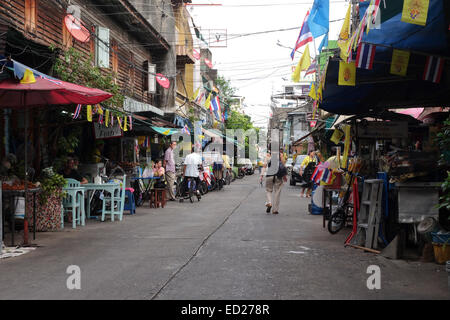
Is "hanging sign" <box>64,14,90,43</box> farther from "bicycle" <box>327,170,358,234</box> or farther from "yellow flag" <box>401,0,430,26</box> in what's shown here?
"yellow flag" <box>401,0,430,26</box>

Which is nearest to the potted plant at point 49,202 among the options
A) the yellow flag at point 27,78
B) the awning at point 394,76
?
the yellow flag at point 27,78

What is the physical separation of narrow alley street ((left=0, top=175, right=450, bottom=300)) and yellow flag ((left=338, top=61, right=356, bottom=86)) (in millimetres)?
2886

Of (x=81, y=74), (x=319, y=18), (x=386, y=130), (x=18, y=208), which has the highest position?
(x=319, y=18)

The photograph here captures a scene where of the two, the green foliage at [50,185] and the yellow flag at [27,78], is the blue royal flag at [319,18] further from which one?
the green foliage at [50,185]

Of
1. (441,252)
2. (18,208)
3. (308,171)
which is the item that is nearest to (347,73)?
(441,252)

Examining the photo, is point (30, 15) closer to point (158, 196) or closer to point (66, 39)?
point (66, 39)

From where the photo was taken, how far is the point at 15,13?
36.0ft

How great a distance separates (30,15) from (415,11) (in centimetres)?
988

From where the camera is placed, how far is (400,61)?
761 centimetres

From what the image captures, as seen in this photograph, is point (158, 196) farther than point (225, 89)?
No

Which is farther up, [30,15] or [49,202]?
[30,15]

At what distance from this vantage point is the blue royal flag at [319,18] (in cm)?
827

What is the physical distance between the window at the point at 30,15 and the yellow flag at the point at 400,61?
8.79 m
